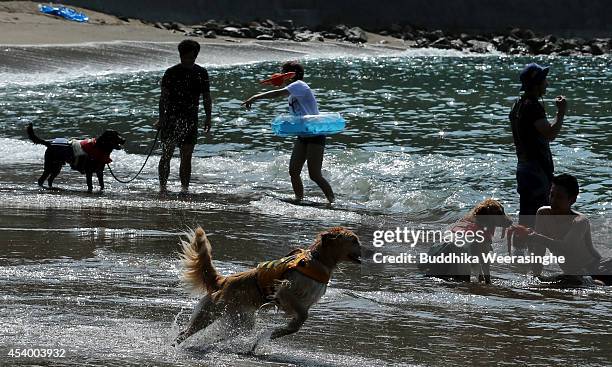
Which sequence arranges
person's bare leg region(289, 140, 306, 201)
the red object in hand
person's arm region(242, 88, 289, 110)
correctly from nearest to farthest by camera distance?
person's arm region(242, 88, 289, 110), the red object in hand, person's bare leg region(289, 140, 306, 201)

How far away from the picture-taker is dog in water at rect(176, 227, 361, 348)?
6.49 m

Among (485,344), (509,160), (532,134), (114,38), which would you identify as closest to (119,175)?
(509,160)

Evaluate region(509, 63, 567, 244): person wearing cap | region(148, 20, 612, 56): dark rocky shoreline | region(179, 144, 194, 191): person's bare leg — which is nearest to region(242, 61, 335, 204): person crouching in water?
region(179, 144, 194, 191): person's bare leg

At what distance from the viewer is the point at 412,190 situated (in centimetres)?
1450

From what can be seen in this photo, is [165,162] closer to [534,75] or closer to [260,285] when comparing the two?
[534,75]

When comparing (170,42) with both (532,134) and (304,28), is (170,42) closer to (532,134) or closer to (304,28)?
(304,28)

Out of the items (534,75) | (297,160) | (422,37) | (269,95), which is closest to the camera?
(534,75)

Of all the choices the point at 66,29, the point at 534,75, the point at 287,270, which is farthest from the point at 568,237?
the point at 66,29

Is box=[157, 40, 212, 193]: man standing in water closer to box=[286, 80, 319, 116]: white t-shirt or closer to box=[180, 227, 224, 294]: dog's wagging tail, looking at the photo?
box=[286, 80, 319, 116]: white t-shirt

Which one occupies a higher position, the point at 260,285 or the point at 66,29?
the point at 260,285

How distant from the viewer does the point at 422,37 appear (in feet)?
193

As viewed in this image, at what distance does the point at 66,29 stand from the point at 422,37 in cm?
2438

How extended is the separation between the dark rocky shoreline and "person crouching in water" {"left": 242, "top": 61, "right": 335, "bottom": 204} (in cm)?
3491

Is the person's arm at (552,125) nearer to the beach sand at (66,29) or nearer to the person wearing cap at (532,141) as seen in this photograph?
the person wearing cap at (532,141)
